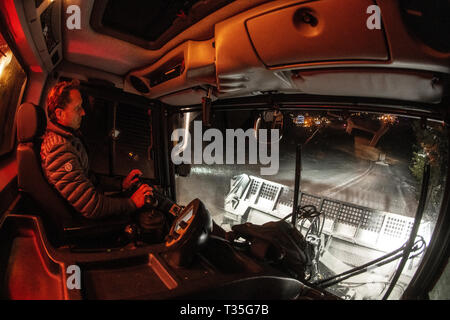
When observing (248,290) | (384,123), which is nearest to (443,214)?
(384,123)

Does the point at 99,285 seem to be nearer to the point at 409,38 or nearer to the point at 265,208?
the point at 409,38

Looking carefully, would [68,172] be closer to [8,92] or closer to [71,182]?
[71,182]

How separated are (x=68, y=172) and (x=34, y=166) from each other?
24cm

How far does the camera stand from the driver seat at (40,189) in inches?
69.9

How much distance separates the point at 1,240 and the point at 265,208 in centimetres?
617

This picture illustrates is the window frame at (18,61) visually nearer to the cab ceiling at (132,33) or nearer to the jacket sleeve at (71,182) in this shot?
the cab ceiling at (132,33)

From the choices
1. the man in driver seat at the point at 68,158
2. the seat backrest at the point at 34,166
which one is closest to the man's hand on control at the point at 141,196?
the man in driver seat at the point at 68,158

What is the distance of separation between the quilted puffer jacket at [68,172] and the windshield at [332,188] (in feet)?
5.80

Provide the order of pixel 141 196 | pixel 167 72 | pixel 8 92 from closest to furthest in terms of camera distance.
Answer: pixel 141 196
pixel 8 92
pixel 167 72

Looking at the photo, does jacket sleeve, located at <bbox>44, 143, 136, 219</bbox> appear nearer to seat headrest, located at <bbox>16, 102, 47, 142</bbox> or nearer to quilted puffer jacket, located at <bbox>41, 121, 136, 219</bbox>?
quilted puffer jacket, located at <bbox>41, 121, 136, 219</bbox>

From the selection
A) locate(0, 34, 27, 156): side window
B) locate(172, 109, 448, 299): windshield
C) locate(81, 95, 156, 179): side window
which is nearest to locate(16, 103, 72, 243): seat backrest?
locate(0, 34, 27, 156): side window

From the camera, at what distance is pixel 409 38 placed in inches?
41.5

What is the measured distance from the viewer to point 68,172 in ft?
6.04

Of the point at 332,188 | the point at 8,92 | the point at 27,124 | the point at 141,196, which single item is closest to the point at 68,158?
the point at 27,124
